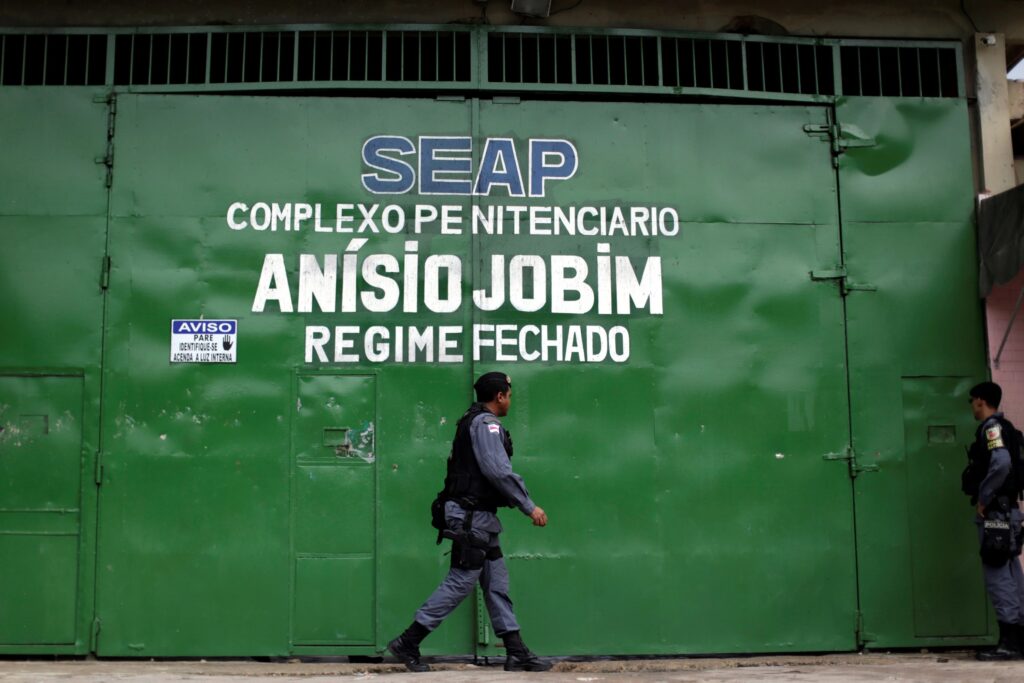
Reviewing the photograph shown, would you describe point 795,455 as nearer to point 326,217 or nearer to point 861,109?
point 861,109

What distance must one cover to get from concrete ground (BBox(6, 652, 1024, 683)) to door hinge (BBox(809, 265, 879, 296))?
2567 millimetres

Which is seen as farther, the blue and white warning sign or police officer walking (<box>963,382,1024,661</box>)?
the blue and white warning sign

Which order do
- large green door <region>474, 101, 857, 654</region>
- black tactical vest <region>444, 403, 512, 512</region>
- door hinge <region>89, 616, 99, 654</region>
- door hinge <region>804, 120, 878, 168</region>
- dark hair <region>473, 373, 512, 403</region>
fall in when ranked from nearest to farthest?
black tactical vest <region>444, 403, 512, 512</region>
dark hair <region>473, 373, 512, 403</region>
door hinge <region>89, 616, 99, 654</region>
large green door <region>474, 101, 857, 654</region>
door hinge <region>804, 120, 878, 168</region>

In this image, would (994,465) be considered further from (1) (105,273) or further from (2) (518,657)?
(1) (105,273)

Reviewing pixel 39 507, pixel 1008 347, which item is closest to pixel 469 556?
pixel 39 507

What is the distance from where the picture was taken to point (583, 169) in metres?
7.56

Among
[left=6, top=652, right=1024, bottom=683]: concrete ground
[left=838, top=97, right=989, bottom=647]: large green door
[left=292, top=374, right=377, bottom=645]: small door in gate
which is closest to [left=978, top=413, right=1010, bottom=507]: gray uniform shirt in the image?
[left=838, top=97, right=989, bottom=647]: large green door

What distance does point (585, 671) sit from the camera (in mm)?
6750

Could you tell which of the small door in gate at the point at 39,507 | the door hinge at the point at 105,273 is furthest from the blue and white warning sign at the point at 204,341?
the small door in gate at the point at 39,507

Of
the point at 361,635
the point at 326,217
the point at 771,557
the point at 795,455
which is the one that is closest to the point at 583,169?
the point at 326,217

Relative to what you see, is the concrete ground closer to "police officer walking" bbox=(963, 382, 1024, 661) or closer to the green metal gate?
the green metal gate

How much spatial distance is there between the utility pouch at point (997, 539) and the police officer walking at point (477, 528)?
9.76 feet

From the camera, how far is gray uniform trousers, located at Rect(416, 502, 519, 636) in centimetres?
600

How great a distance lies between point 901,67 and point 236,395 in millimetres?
5518
